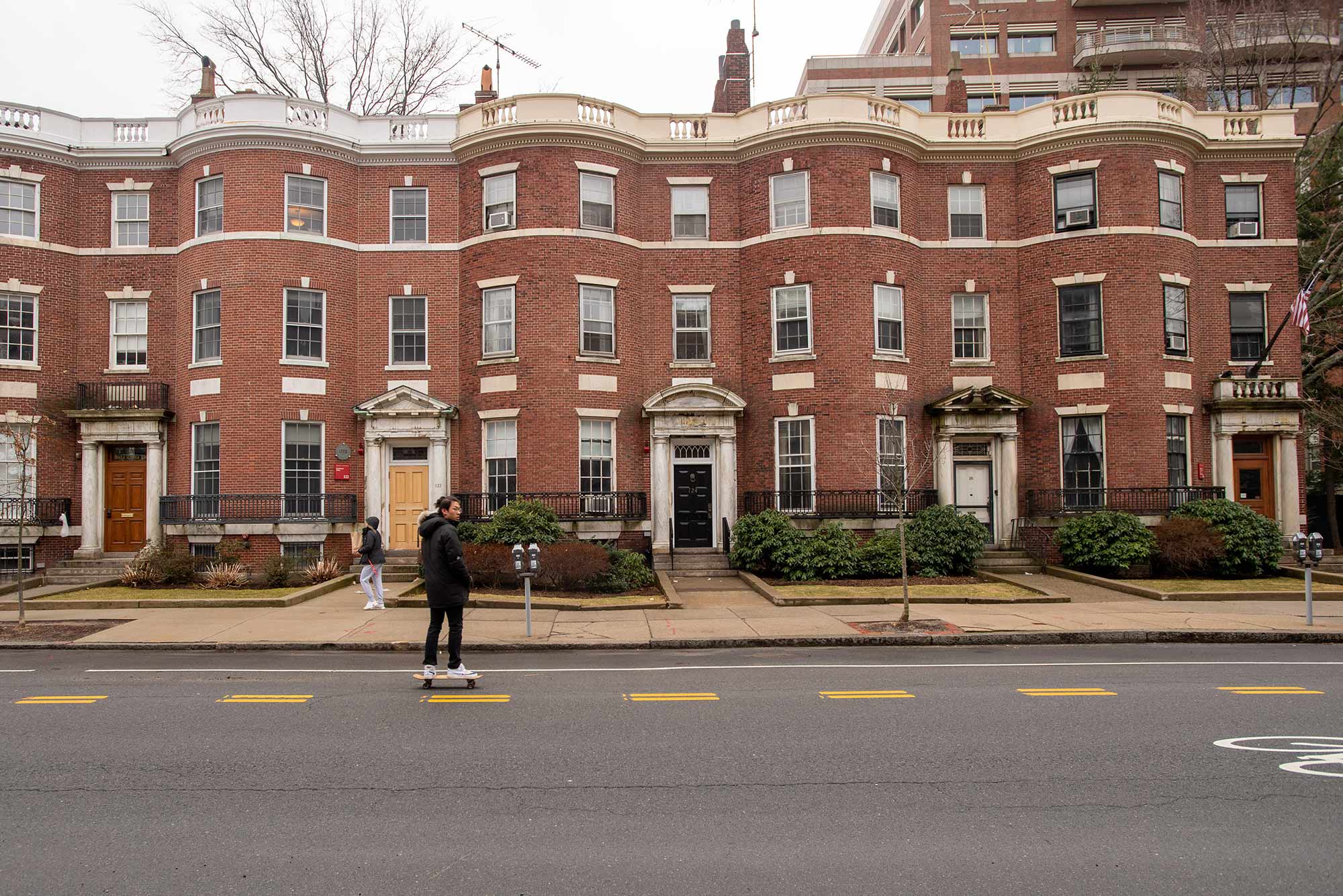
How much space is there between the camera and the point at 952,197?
24250 mm

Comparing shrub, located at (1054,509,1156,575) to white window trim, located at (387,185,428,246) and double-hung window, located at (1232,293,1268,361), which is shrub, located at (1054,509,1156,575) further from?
white window trim, located at (387,185,428,246)

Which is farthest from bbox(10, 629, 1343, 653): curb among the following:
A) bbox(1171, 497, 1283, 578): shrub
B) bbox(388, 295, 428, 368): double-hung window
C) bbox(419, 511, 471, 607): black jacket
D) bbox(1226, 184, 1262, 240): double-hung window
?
bbox(1226, 184, 1262, 240): double-hung window

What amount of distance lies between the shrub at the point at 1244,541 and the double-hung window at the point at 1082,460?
2.79m

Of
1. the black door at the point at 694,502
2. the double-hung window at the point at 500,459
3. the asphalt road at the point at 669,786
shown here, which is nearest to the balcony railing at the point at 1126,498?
the black door at the point at 694,502

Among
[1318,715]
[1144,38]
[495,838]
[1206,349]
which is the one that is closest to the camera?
[495,838]

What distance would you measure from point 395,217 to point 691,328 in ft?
28.0

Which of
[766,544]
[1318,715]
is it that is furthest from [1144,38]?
[1318,715]

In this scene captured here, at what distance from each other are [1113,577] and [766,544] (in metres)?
7.97

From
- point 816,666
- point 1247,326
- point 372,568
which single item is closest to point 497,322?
point 372,568

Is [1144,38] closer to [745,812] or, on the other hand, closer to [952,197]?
[952,197]

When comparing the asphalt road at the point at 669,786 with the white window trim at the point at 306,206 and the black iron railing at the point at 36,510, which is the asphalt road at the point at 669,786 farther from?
the white window trim at the point at 306,206

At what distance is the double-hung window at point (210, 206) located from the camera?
73.2 feet

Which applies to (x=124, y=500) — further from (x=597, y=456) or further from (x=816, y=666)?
(x=816, y=666)

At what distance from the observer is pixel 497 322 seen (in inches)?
899
